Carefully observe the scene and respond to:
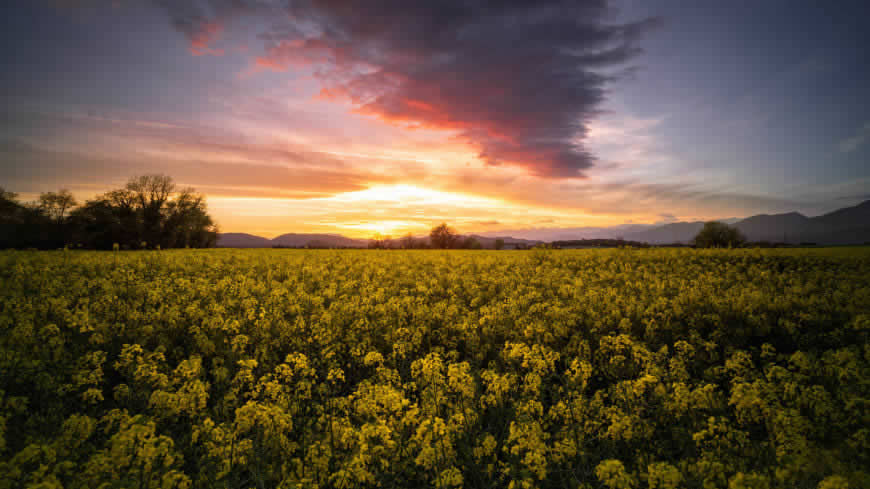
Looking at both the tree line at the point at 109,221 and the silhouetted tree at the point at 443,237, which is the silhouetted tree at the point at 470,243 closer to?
the silhouetted tree at the point at 443,237

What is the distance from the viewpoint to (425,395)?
6059 millimetres

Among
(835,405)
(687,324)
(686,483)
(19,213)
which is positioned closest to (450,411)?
(686,483)

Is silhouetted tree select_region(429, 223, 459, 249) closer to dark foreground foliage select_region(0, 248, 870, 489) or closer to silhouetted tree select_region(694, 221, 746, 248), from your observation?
silhouetted tree select_region(694, 221, 746, 248)

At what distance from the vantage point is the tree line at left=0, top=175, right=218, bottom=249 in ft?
170

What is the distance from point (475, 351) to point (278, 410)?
5.39m

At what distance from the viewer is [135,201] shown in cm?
6725

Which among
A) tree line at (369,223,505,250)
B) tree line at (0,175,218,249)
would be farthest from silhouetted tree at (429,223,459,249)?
tree line at (0,175,218,249)

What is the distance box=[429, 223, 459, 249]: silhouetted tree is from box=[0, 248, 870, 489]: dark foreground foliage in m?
95.5

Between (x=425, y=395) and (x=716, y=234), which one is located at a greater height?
(x=716, y=234)

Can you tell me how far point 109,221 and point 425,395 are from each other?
77.3 m

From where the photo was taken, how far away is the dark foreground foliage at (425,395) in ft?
15.0

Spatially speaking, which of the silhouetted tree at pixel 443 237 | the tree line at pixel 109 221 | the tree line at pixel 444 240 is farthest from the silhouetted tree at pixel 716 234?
the tree line at pixel 109 221

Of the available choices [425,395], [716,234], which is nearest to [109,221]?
[425,395]

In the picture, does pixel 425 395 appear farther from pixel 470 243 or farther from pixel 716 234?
pixel 470 243
